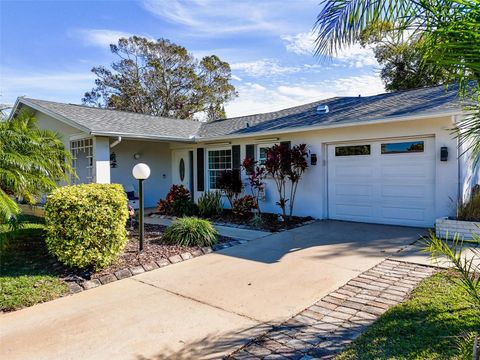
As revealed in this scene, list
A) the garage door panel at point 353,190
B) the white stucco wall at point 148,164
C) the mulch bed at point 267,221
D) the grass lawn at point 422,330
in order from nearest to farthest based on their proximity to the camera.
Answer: the grass lawn at point 422,330
the mulch bed at point 267,221
the garage door panel at point 353,190
the white stucco wall at point 148,164

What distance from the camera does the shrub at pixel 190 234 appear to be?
688 cm

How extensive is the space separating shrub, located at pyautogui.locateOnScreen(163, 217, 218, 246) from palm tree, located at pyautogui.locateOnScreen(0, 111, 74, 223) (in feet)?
8.39

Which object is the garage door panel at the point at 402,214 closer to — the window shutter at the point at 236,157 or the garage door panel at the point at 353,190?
the garage door panel at the point at 353,190

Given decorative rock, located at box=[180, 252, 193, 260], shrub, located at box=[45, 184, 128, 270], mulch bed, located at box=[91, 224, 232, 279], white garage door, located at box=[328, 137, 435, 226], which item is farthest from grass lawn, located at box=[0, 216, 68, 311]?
white garage door, located at box=[328, 137, 435, 226]

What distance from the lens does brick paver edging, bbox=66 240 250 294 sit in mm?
4820

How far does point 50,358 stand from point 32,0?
8.21 meters

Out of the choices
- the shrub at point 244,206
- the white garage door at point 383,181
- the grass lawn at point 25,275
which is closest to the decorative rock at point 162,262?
the grass lawn at point 25,275

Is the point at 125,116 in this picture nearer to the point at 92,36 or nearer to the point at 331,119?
the point at 92,36

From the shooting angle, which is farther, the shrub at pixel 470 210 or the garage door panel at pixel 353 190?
the garage door panel at pixel 353 190

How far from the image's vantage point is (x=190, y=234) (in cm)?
697

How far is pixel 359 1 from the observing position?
3.08 meters

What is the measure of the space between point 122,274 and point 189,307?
1.79 m

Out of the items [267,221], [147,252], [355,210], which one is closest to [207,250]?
[147,252]

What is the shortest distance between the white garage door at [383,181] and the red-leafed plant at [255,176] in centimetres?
218
